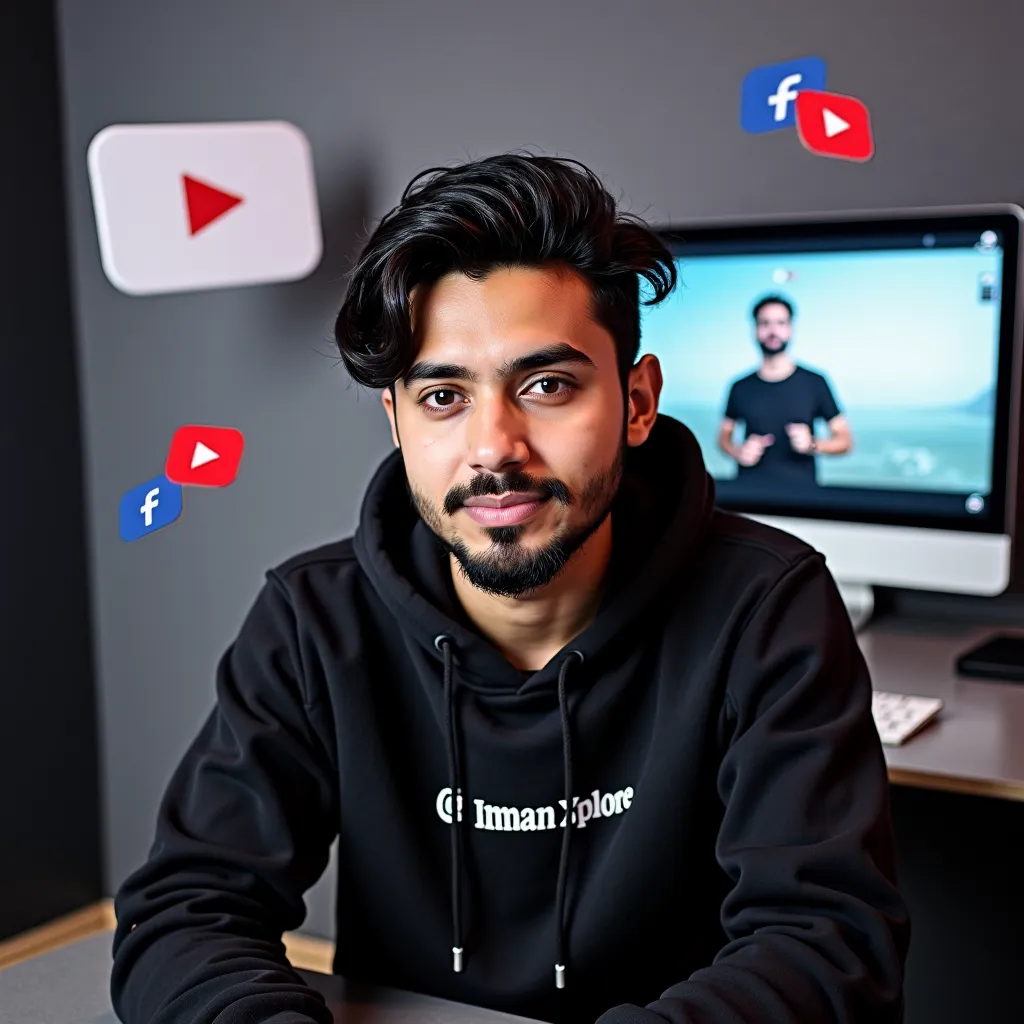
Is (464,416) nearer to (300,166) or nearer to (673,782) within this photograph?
(673,782)

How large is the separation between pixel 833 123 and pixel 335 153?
1225 millimetres

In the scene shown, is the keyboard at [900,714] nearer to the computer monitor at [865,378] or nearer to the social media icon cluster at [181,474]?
the computer monitor at [865,378]

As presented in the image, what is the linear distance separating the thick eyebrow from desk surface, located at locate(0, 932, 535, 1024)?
0.49m

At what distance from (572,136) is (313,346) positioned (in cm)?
64

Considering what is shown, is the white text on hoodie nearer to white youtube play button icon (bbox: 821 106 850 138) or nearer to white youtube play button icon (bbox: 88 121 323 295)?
white youtube play button icon (bbox: 821 106 850 138)

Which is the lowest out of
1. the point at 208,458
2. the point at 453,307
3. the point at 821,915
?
the point at 821,915

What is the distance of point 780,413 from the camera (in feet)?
6.41

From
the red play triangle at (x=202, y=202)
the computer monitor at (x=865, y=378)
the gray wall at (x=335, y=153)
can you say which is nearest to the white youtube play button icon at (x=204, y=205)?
the red play triangle at (x=202, y=202)

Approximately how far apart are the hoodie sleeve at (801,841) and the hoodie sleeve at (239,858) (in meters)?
0.28

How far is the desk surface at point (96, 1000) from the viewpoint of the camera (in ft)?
3.23

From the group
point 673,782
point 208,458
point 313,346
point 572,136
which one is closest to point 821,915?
point 673,782

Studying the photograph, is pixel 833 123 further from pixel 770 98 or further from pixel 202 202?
pixel 202 202

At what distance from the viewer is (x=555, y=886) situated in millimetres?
1238

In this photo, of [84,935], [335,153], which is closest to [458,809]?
[335,153]
